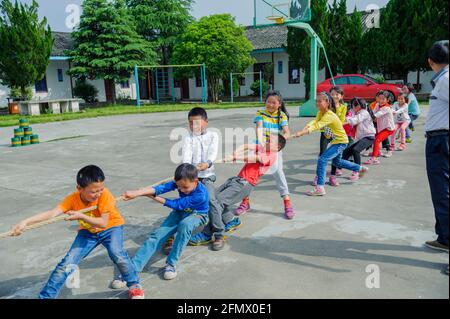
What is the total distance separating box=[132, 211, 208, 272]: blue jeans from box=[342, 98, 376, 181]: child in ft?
12.5

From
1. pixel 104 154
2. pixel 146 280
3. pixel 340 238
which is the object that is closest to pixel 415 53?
pixel 104 154

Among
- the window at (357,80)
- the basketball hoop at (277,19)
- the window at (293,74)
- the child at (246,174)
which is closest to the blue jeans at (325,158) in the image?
the child at (246,174)

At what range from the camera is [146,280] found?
3482mm

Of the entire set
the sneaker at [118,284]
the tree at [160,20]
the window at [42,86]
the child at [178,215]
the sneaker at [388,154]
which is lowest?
the sneaker at [118,284]

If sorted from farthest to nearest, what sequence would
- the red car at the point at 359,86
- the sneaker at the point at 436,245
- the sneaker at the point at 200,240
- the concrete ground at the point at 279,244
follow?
1. the red car at the point at 359,86
2. the sneaker at the point at 200,240
3. the sneaker at the point at 436,245
4. the concrete ground at the point at 279,244

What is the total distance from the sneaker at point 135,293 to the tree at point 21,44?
22.2m

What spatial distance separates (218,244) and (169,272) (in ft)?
2.37

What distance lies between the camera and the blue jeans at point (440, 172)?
349 cm

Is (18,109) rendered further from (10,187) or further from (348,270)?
(348,270)

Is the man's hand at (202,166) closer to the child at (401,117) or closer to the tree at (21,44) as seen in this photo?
the child at (401,117)

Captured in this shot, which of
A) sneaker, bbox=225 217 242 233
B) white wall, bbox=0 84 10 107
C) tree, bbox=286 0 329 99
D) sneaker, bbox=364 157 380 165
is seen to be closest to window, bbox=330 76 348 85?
tree, bbox=286 0 329 99

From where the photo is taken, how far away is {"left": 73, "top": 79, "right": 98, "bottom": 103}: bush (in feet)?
94.5

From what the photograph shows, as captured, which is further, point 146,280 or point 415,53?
point 415,53

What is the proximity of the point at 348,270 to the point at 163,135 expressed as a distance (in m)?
9.47
